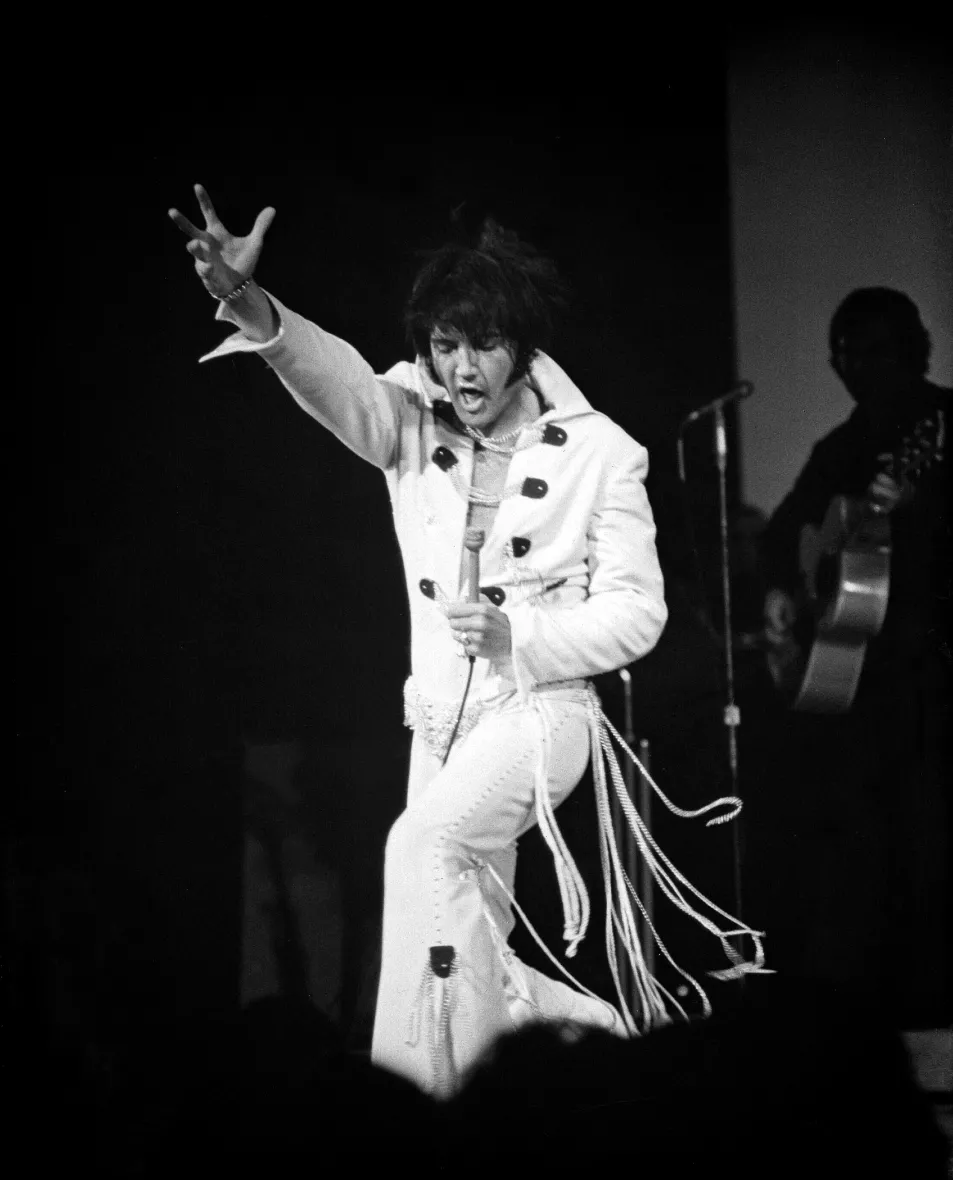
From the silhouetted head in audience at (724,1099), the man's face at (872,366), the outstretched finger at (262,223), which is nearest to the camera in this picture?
the outstretched finger at (262,223)

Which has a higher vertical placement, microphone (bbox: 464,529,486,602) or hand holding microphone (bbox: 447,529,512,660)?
microphone (bbox: 464,529,486,602)

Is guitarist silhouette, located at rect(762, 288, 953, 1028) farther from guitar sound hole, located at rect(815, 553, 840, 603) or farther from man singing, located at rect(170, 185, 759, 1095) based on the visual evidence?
man singing, located at rect(170, 185, 759, 1095)

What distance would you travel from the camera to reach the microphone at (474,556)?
2.17m

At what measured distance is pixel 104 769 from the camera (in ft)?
7.07

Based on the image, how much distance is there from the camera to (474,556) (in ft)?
7.22

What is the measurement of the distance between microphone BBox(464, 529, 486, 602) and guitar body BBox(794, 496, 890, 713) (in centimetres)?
71

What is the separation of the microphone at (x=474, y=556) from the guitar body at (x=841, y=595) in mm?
712

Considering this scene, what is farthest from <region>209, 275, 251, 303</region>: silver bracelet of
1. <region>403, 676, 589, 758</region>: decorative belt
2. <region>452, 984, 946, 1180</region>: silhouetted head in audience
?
<region>452, 984, 946, 1180</region>: silhouetted head in audience

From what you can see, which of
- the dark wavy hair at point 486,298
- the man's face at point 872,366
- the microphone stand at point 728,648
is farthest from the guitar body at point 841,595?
the dark wavy hair at point 486,298

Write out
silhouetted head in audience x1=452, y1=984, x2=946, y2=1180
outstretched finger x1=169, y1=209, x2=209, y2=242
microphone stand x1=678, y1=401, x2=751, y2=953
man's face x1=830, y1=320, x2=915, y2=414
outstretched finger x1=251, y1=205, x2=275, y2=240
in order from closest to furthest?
outstretched finger x1=169, y1=209, x2=209, y2=242
outstretched finger x1=251, y1=205, x2=275, y2=240
silhouetted head in audience x1=452, y1=984, x2=946, y2=1180
microphone stand x1=678, y1=401, x2=751, y2=953
man's face x1=830, y1=320, x2=915, y2=414

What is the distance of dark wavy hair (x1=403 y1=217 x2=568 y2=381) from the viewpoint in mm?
2285

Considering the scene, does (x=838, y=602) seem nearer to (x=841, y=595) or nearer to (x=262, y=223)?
(x=841, y=595)

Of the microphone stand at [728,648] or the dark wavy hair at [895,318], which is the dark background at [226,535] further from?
the dark wavy hair at [895,318]

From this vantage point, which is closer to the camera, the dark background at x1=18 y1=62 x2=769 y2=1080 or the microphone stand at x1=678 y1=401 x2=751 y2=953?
the dark background at x1=18 y1=62 x2=769 y2=1080
